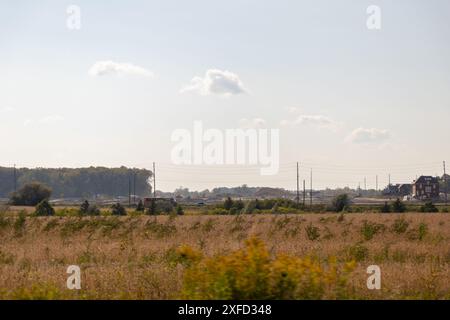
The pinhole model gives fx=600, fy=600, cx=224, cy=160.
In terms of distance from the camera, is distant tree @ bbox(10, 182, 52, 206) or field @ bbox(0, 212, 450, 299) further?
distant tree @ bbox(10, 182, 52, 206)

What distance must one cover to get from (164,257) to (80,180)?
498 feet

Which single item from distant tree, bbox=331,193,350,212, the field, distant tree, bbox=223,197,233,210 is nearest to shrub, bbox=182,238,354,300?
the field

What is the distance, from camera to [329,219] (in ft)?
128

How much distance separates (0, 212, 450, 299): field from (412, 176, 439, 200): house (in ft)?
336

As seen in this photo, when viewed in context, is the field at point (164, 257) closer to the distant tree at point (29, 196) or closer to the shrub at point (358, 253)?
the shrub at point (358, 253)

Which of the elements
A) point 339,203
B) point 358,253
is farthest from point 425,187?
point 358,253

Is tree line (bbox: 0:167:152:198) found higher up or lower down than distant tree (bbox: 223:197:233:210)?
higher up

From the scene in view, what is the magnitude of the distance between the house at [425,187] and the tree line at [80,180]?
72549mm

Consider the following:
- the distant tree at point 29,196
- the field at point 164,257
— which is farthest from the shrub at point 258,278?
the distant tree at point 29,196

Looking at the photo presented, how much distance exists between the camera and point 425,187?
131 metres

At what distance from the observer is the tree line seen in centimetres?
16125

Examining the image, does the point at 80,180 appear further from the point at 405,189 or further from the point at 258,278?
the point at 258,278

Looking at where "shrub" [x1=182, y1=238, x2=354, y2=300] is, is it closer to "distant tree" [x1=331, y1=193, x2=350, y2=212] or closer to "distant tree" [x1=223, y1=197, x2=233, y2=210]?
"distant tree" [x1=223, y1=197, x2=233, y2=210]
